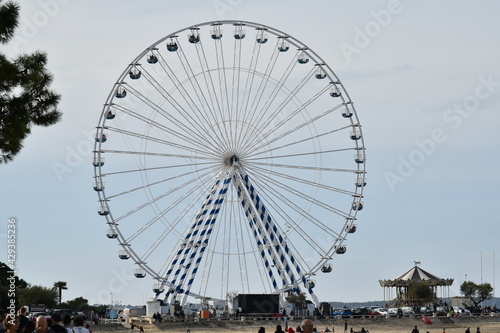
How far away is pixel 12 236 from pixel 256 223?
2737 centimetres

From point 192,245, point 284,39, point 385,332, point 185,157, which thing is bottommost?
point 385,332

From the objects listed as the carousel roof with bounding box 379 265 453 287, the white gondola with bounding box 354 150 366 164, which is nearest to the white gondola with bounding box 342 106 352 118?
the white gondola with bounding box 354 150 366 164

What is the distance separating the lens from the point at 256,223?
57.3 meters

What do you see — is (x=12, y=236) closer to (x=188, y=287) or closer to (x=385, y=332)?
(x=188, y=287)

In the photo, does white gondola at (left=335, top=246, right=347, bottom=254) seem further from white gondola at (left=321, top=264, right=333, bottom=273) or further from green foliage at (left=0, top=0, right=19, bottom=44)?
green foliage at (left=0, top=0, right=19, bottom=44)

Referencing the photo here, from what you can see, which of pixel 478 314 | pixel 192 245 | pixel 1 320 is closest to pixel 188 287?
pixel 192 245

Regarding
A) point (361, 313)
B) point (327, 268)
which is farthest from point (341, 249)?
point (361, 313)

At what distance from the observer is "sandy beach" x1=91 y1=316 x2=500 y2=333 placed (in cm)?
6106

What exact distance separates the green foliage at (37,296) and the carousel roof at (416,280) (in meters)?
27.5

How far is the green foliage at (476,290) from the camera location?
371ft

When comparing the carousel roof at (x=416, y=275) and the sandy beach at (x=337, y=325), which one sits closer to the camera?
the sandy beach at (x=337, y=325)

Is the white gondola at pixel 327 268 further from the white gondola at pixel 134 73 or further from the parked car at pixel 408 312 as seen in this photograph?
the white gondola at pixel 134 73

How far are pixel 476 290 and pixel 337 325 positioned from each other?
54.2 m

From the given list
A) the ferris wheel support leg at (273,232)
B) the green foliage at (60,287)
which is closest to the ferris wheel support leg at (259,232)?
the ferris wheel support leg at (273,232)
